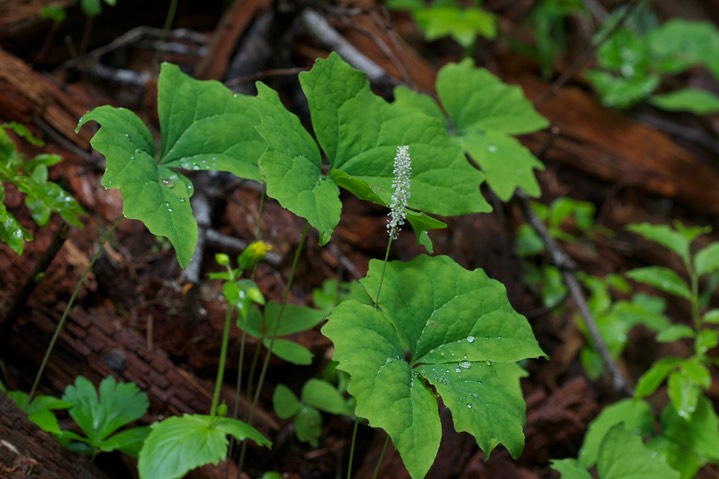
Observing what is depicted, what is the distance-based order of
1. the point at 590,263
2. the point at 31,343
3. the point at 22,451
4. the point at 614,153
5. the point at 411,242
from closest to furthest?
the point at 22,451 → the point at 31,343 → the point at 411,242 → the point at 590,263 → the point at 614,153

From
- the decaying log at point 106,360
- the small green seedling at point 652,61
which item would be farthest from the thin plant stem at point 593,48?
the decaying log at point 106,360

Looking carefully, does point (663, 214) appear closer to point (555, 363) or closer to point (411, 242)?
point (555, 363)

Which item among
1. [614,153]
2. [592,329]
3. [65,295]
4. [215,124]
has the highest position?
[215,124]

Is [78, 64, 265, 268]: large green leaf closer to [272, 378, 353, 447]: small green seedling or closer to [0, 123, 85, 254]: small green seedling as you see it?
[0, 123, 85, 254]: small green seedling

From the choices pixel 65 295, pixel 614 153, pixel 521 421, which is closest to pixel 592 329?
pixel 521 421

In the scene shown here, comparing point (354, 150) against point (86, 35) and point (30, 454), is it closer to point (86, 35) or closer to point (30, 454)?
point (30, 454)

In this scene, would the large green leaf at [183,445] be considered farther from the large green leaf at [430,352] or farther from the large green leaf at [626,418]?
the large green leaf at [626,418]

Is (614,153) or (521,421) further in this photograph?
(614,153)
